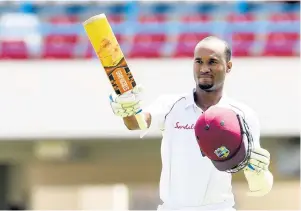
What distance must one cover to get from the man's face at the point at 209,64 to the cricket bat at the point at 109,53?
30cm

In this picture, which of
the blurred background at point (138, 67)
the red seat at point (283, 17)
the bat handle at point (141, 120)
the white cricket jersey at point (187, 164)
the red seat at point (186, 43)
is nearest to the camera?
the bat handle at point (141, 120)

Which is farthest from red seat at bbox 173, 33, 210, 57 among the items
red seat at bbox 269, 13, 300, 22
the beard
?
the beard

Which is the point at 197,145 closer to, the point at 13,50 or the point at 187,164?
the point at 187,164

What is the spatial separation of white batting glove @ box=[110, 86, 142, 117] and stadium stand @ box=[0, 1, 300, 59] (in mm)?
5878

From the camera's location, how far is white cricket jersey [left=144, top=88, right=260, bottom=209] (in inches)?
139

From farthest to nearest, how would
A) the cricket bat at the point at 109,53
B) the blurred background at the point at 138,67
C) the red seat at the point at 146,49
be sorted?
the red seat at the point at 146,49, the blurred background at the point at 138,67, the cricket bat at the point at 109,53

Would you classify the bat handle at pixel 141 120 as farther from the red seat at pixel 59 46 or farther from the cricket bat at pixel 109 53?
the red seat at pixel 59 46

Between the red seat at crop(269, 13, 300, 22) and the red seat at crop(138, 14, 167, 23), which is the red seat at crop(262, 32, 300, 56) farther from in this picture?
the red seat at crop(138, 14, 167, 23)

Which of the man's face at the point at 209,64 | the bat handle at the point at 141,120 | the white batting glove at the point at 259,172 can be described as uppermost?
the man's face at the point at 209,64

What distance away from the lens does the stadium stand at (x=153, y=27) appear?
368 inches

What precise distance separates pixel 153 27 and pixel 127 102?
6.25 metres

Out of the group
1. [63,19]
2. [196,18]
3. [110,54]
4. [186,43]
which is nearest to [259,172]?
[110,54]

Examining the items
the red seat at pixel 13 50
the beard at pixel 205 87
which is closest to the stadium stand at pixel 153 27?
the red seat at pixel 13 50

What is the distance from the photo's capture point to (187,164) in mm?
3527
